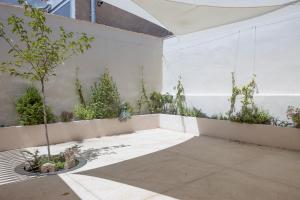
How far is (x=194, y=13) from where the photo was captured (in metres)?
6.30

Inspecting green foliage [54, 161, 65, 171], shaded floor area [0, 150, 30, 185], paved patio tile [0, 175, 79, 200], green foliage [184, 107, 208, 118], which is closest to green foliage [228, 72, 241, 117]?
green foliage [184, 107, 208, 118]

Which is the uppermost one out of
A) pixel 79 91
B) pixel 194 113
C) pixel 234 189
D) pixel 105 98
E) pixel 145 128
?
pixel 79 91

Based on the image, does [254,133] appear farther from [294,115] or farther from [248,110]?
[294,115]

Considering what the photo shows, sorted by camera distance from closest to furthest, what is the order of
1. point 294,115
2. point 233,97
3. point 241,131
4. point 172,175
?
point 172,175 < point 294,115 < point 241,131 < point 233,97

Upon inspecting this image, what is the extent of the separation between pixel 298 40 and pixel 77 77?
6.54 m

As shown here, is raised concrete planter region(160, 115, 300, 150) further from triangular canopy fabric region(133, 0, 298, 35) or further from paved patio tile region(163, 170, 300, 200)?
triangular canopy fabric region(133, 0, 298, 35)

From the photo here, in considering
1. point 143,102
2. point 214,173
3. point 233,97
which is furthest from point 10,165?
point 233,97

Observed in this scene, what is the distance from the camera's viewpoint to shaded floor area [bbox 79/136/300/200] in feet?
12.3

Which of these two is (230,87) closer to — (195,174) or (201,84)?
(201,84)

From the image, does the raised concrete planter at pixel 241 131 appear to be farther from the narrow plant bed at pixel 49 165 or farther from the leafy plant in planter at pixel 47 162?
the leafy plant in planter at pixel 47 162

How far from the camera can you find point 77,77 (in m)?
8.12

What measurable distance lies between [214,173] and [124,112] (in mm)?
4560

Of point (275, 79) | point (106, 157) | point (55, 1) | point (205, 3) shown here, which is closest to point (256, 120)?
point (275, 79)

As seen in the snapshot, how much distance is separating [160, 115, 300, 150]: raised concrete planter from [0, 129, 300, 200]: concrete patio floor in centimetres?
32
